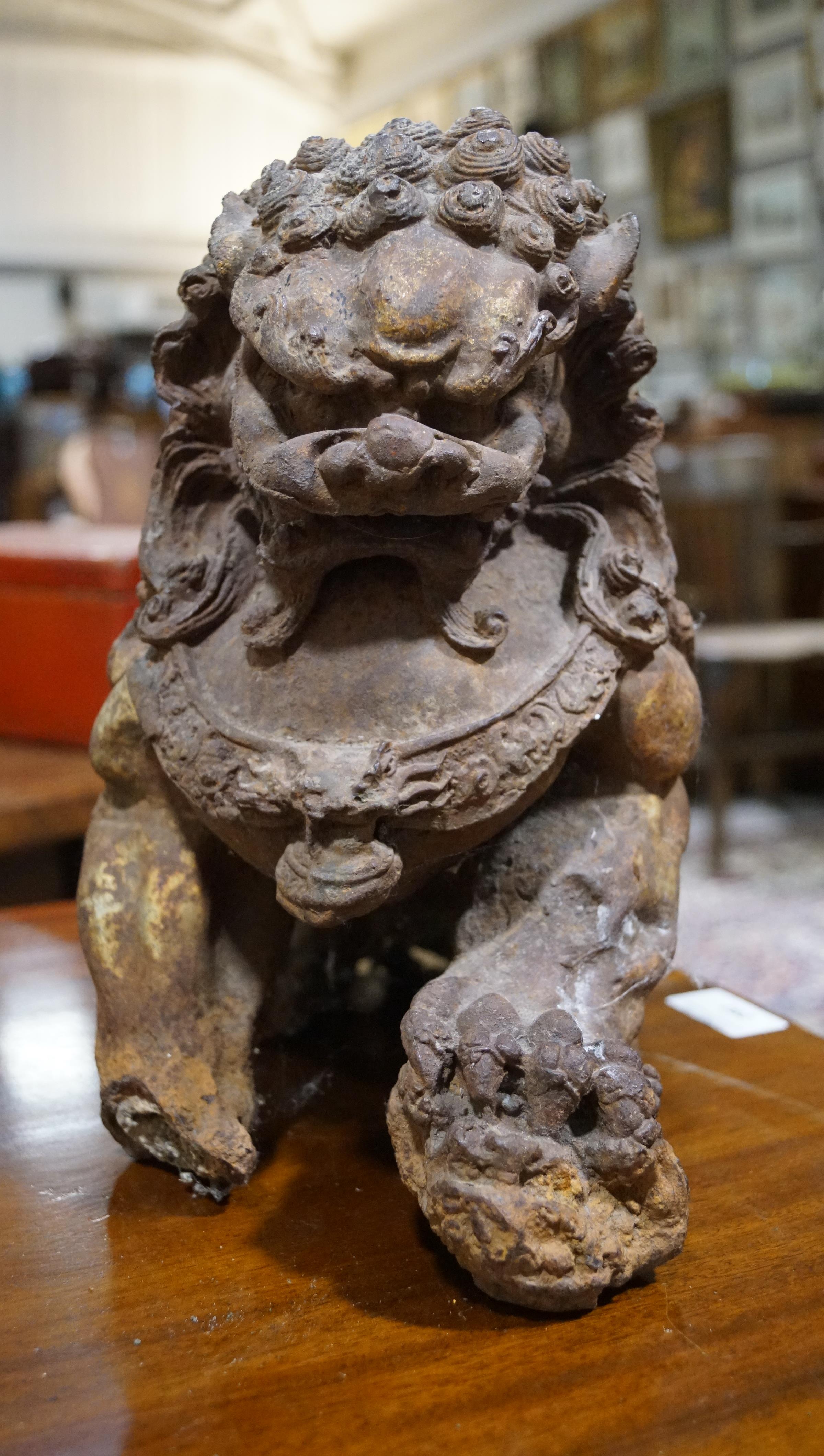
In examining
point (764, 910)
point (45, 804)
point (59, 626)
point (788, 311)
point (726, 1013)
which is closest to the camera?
point (726, 1013)

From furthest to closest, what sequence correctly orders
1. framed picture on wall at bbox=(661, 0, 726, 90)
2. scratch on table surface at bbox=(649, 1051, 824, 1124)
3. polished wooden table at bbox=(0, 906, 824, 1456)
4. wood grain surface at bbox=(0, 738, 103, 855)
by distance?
1. framed picture on wall at bbox=(661, 0, 726, 90)
2. wood grain surface at bbox=(0, 738, 103, 855)
3. scratch on table surface at bbox=(649, 1051, 824, 1124)
4. polished wooden table at bbox=(0, 906, 824, 1456)

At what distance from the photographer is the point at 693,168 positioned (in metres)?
3.34

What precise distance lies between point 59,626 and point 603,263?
1310 millimetres

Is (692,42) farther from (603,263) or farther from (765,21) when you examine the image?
(603,263)

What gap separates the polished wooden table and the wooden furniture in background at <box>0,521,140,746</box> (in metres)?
0.94

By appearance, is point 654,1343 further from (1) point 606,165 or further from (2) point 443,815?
(1) point 606,165

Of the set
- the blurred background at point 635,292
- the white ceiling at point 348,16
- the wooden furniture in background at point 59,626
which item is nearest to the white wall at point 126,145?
the blurred background at point 635,292

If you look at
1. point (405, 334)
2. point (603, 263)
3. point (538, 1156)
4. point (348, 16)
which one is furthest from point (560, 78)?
point (538, 1156)

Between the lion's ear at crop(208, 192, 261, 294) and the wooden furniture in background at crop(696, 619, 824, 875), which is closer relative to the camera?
the lion's ear at crop(208, 192, 261, 294)

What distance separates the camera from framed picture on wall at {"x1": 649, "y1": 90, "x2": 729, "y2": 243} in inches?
129

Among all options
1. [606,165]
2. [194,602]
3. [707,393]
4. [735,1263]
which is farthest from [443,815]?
[707,393]

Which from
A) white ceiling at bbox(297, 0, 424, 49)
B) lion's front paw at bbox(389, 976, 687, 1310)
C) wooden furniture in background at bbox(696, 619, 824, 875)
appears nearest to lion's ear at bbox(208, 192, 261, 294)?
lion's front paw at bbox(389, 976, 687, 1310)

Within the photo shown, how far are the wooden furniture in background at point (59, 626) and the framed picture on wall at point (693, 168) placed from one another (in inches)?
74.0

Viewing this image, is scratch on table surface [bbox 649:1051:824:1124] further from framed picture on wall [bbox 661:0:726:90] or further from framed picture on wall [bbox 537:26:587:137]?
framed picture on wall [bbox 661:0:726:90]
